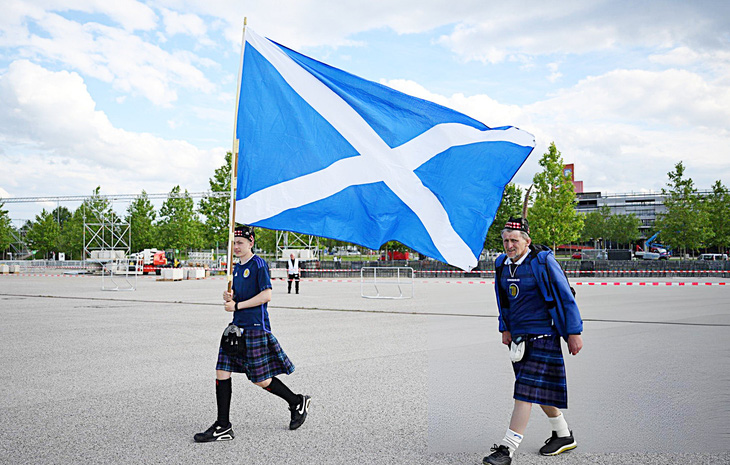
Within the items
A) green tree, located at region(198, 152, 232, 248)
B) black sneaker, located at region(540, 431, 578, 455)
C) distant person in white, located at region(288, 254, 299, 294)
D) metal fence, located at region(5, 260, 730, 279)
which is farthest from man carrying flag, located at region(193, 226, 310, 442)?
green tree, located at region(198, 152, 232, 248)

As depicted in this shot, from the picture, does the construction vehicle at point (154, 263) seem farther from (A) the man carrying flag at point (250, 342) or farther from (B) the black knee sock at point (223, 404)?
(B) the black knee sock at point (223, 404)

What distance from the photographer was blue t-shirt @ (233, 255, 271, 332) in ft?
17.0

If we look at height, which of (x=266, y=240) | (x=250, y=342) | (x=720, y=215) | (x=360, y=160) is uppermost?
(x=720, y=215)

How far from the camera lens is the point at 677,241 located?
2245 inches

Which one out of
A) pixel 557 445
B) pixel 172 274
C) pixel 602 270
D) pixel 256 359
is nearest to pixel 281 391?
pixel 256 359

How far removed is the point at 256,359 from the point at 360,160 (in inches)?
84.7

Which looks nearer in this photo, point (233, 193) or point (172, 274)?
point (233, 193)

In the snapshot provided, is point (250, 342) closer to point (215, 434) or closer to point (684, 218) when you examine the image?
point (215, 434)

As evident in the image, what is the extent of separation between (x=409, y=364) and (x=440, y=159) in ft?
11.5

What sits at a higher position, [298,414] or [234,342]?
[234,342]

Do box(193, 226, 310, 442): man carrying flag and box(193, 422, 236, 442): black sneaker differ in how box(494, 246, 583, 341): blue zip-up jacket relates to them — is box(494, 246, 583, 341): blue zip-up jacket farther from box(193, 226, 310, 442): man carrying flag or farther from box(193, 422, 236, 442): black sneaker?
box(193, 422, 236, 442): black sneaker

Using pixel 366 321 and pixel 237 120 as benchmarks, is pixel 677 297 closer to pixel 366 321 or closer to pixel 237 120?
pixel 366 321

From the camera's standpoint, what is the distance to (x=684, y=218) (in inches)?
2211

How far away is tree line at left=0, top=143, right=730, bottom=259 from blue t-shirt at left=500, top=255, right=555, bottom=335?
37580 millimetres
